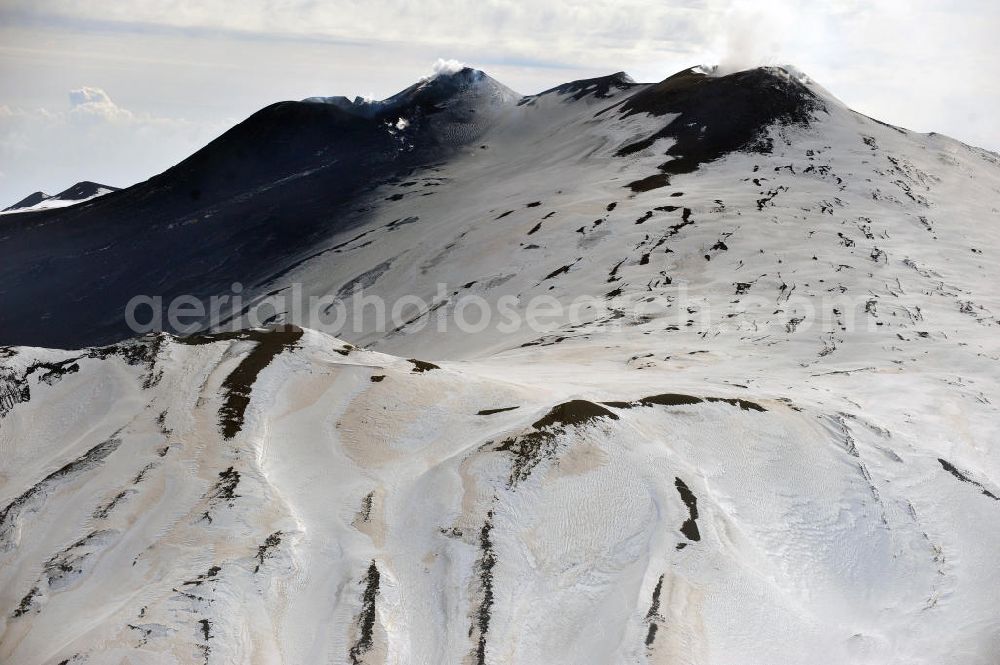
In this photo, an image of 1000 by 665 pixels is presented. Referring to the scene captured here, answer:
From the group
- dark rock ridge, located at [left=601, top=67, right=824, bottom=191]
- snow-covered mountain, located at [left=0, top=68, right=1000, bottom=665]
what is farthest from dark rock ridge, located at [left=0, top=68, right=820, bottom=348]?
snow-covered mountain, located at [left=0, top=68, right=1000, bottom=665]

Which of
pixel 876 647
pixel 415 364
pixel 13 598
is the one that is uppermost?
pixel 415 364

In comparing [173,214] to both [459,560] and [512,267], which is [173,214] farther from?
[459,560]

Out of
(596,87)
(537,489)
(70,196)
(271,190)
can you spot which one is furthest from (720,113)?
(70,196)

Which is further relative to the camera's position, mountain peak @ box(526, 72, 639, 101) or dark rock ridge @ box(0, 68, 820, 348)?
mountain peak @ box(526, 72, 639, 101)

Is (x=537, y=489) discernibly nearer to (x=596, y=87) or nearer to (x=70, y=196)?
(x=596, y=87)

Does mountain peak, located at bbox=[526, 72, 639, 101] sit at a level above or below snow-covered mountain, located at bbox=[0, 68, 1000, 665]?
above

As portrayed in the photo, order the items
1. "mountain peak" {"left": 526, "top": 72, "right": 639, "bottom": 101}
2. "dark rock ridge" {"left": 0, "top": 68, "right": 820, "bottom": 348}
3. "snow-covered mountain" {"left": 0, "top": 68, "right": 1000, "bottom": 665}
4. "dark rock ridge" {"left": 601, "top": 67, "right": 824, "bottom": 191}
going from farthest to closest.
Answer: "mountain peak" {"left": 526, "top": 72, "right": 639, "bottom": 101} → "dark rock ridge" {"left": 0, "top": 68, "right": 820, "bottom": 348} → "dark rock ridge" {"left": 601, "top": 67, "right": 824, "bottom": 191} → "snow-covered mountain" {"left": 0, "top": 68, "right": 1000, "bottom": 665}

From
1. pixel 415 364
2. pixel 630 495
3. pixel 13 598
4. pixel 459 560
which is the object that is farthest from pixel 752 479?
pixel 13 598

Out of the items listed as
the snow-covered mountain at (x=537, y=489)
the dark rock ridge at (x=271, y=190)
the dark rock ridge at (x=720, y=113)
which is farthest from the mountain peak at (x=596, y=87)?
the snow-covered mountain at (x=537, y=489)

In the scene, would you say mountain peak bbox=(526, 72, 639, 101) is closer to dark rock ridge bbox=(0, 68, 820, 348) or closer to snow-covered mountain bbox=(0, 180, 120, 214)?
dark rock ridge bbox=(0, 68, 820, 348)

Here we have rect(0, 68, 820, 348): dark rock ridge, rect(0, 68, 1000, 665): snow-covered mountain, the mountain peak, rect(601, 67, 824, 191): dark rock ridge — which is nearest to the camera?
rect(0, 68, 1000, 665): snow-covered mountain

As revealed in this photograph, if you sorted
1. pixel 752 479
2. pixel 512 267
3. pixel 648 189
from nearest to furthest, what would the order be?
pixel 752 479, pixel 512 267, pixel 648 189
